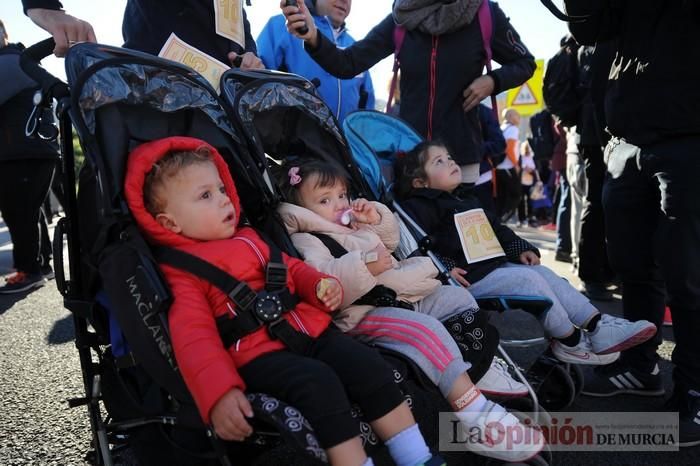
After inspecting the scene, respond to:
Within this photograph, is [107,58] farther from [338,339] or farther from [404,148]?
[404,148]

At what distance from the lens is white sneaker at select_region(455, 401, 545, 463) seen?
5.33 feet

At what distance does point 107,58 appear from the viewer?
1801 mm

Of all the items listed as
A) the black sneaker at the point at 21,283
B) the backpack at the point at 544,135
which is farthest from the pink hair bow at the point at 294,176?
the backpack at the point at 544,135

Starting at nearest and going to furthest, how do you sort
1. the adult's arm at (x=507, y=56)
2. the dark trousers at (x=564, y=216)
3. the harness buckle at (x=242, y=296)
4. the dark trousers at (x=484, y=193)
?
1. the harness buckle at (x=242, y=296)
2. the adult's arm at (x=507, y=56)
3. the dark trousers at (x=484, y=193)
4. the dark trousers at (x=564, y=216)

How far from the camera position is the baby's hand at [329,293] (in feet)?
5.41

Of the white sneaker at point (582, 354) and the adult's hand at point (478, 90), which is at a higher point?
the adult's hand at point (478, 90)

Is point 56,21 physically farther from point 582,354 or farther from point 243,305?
point 582,354

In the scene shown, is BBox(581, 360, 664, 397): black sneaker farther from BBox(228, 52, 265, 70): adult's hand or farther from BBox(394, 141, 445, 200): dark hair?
BBox(228, 52, 265, 70): adult's hand

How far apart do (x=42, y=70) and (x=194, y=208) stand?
2.51 feet

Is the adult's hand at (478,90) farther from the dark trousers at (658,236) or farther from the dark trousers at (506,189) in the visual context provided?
the dark trousers at (506,189)

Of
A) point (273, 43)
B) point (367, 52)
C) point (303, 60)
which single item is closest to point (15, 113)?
point (273, 43)

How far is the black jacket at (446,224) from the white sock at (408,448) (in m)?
1.08

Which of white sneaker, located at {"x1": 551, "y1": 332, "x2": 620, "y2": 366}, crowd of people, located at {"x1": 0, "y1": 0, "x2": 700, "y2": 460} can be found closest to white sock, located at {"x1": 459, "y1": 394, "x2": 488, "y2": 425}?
crowd of people, located at {"x1": 0, "y1": 0, "x2": 700, "y2": 460}

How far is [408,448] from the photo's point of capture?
146 centimetres
